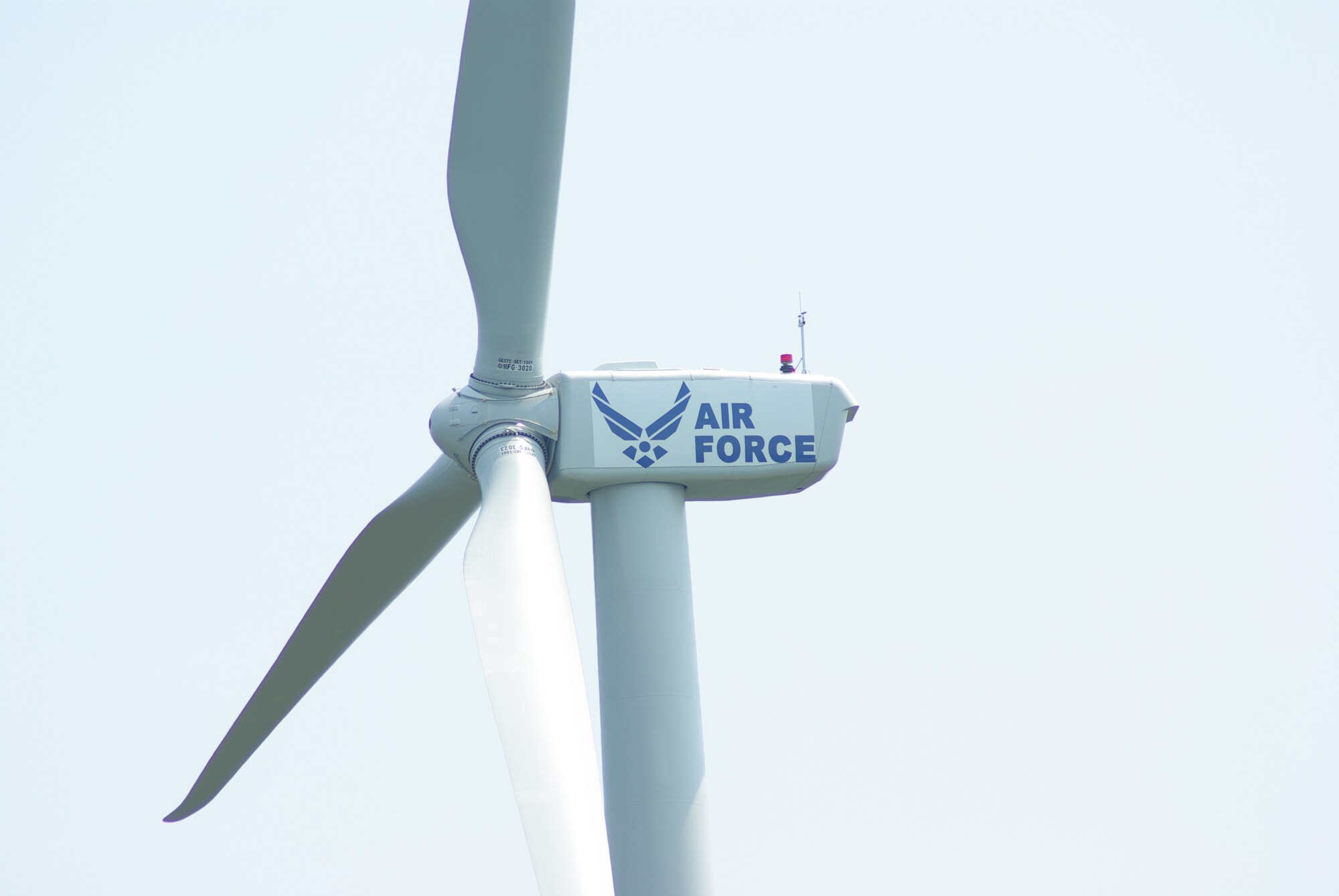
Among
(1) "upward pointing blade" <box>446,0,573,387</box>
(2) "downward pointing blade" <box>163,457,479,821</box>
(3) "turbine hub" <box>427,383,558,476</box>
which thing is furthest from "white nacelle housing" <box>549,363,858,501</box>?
(2) "downward pointing blade" <box>163,457,479,821</box>

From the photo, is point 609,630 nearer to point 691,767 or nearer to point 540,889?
point 691,767

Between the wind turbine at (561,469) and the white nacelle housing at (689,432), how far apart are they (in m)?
0.02

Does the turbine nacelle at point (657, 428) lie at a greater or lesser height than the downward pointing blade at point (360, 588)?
greater

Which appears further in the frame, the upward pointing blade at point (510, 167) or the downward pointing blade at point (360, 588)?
the downward pointing blade at point (360, 588)

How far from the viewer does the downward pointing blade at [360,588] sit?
1844 centimetres

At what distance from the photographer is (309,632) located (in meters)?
18.9

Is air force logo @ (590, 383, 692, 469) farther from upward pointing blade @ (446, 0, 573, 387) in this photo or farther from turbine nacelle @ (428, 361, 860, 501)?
upward pointing blade @ (446, 0, 573, 387)

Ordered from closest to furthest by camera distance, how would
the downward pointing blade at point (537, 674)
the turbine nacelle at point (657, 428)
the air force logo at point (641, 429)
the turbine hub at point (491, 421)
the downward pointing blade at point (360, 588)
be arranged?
1. the downward pointing blade at point (537, 674)
2. the turbine hub at point (491, 421)
3. the turbine nacelle at point (657, 428)
4. the air force logo at point (641, 429)
5. the downward pointing blade at point (360, 588)

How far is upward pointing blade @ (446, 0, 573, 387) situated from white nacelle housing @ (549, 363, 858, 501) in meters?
0.75

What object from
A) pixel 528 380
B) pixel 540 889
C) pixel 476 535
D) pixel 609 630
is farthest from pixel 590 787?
pixel 528 380

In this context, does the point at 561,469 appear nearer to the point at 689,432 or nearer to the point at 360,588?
the point at 689,432

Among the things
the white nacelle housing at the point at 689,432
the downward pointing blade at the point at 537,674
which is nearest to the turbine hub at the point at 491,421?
the white nacelle housing at the point at 689,432

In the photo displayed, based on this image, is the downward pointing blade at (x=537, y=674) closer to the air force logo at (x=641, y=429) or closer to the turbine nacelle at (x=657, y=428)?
the turbine nacelle at (x=657, y=428)

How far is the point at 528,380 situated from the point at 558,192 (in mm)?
2053
